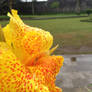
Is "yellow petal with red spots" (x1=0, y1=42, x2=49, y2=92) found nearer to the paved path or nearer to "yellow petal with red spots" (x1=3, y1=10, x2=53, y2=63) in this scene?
"yellow petal with red spots" (x1=3, y1=10, x2=53, y2=63)

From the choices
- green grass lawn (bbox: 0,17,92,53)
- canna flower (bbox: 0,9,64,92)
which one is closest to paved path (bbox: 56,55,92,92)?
canna flower (bbox: 0,9,64,92)

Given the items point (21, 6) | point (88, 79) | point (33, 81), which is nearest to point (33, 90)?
point (33, 81)

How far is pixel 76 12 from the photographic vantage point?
3213mm

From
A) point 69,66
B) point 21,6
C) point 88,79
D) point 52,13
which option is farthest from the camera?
point 52,13

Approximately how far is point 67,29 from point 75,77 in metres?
2.16

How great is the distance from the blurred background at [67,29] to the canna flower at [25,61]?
0.04ft

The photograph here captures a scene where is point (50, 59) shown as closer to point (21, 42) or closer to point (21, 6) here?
point (21, 42)

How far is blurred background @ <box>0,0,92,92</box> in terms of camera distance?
1559 mm

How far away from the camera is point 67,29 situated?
368 centimetres

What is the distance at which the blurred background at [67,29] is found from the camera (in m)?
1.56

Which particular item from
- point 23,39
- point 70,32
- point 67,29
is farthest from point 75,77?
point 70,32

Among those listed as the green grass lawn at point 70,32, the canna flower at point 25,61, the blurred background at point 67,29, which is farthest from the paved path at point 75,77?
the green grass lawn at point 70,32

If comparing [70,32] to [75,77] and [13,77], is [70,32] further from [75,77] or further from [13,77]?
[13,77]

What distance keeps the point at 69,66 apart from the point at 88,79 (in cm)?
40
